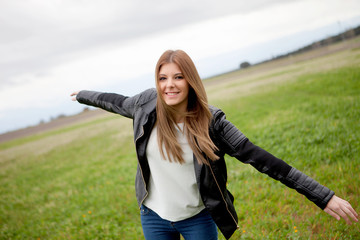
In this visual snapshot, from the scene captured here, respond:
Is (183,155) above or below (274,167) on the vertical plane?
above

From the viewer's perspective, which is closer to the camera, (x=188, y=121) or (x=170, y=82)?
(x=170, y=82)

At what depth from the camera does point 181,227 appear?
6.82ft

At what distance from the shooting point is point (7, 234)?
202 inches

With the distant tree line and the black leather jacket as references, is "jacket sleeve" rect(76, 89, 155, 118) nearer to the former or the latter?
the black leather jacket

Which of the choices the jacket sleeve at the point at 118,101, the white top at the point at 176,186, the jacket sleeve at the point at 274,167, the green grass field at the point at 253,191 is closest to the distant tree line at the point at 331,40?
the green grass field at the point at 253,191

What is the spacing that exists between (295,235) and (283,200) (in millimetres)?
884

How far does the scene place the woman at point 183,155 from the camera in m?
1.98

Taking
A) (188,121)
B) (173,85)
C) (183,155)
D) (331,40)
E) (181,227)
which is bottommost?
(181,227)

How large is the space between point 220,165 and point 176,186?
0.45 metres

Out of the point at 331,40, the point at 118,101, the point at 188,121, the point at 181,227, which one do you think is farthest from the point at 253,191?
the point at 331,40

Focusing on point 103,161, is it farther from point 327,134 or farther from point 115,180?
point 327,134

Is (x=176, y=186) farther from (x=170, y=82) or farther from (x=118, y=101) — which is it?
(x=118, y=101)

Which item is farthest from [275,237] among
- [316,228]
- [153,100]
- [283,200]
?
[153,100]

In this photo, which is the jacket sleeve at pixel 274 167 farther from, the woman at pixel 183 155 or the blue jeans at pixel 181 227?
the blue jeans at pixel 181 227
